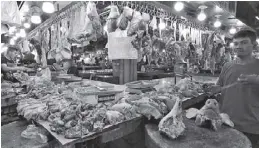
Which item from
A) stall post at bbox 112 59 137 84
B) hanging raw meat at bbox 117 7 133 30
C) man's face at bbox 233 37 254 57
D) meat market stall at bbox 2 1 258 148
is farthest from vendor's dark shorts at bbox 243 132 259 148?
stall post at bbox 112 59 137 84

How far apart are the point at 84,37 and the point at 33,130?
64.3 inches

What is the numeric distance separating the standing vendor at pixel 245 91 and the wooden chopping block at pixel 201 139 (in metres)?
0.61

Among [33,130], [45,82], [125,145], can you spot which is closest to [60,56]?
[45,82]

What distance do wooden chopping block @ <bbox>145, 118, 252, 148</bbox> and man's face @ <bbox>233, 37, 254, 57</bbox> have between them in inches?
46.2

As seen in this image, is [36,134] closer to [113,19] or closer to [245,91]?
[113,19]

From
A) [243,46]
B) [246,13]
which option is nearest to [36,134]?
[243,46]

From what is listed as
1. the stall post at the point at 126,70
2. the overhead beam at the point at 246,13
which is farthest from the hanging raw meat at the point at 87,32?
the overhead beam at the point at 246,13

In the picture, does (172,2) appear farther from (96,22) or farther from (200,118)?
(200,118)

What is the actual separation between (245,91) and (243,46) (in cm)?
66

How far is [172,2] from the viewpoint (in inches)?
152

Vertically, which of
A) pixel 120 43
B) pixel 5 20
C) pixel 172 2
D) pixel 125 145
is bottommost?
pixel 125 145

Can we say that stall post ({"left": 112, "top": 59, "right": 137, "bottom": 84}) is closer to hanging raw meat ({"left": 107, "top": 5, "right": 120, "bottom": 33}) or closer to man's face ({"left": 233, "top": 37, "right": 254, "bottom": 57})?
hanging raw meat ({"left": 107, "top": 5, "right": 120, "bottom": 33})

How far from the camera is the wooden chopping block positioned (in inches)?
66.1

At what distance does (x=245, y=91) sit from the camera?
2539mm
